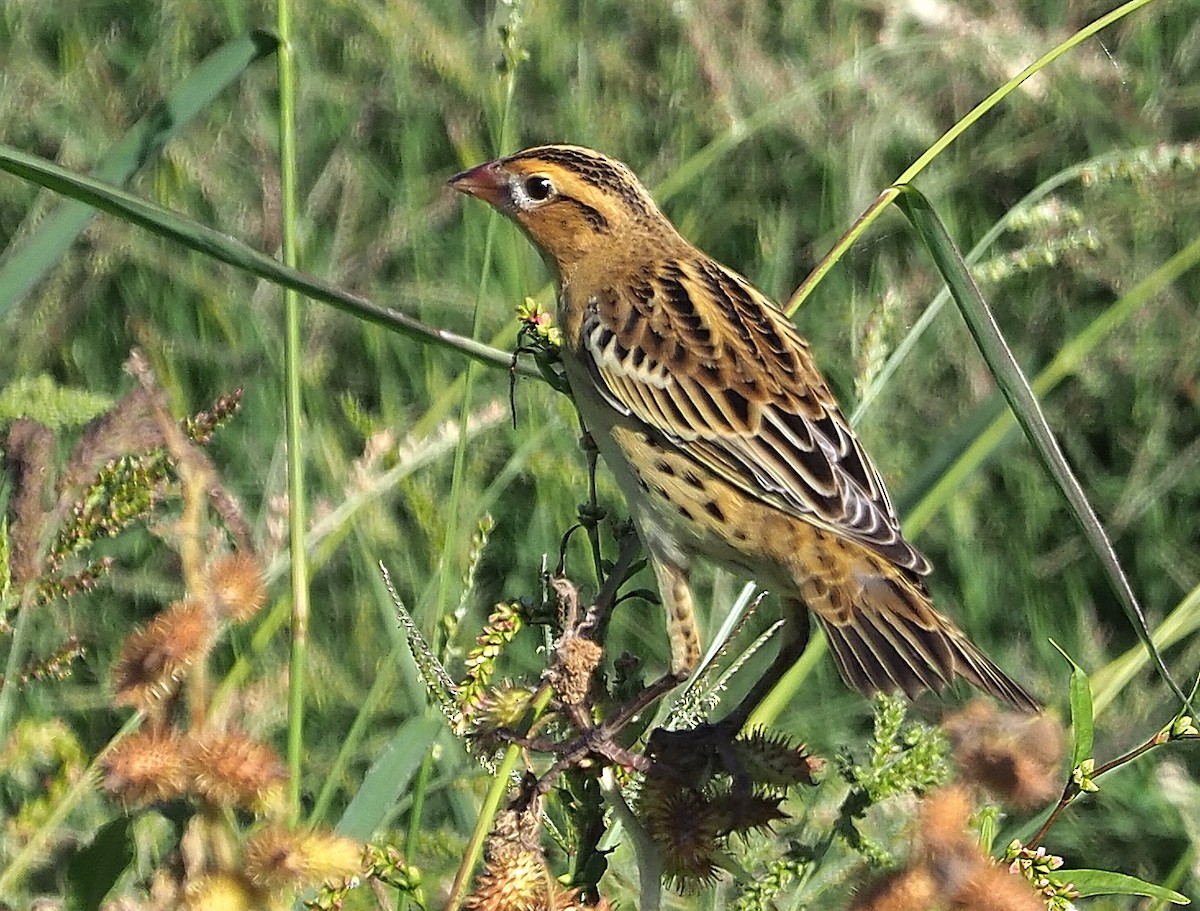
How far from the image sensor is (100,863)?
1.55m

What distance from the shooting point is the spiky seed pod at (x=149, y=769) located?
132 cm

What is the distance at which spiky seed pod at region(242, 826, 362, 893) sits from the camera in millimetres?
1286

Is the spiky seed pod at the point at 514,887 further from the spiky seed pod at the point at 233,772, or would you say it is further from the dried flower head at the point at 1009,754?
the dried flower head at the point at 1009,754

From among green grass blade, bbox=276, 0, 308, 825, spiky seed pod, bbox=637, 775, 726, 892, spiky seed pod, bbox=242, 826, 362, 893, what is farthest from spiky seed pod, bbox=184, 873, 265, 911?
spiky seed pod, bbox=637, 775, 726, 892

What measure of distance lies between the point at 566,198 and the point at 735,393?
0.51m

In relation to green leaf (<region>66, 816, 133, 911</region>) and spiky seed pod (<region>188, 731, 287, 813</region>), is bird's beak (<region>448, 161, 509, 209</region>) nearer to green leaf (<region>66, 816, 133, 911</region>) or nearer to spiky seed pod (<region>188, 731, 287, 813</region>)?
green leaf (<region>66, 816, 133, 911</region>)

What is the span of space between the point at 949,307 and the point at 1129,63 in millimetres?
1150

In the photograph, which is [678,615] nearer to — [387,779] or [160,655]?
[387,779]

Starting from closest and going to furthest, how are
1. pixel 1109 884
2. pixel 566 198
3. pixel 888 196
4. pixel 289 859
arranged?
pixel 289 859
pixel 1109 884
pixel 888 196
pixel 566 198

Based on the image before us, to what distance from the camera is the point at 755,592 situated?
308cm

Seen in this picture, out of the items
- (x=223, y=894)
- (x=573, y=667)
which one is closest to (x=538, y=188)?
(x=573, y=667)

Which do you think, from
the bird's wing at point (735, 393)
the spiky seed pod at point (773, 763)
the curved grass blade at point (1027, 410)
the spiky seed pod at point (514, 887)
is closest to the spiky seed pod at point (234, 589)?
the spiky seed pod at point (514, 887)

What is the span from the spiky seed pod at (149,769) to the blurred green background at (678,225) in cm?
218

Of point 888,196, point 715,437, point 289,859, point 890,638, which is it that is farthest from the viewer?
point 715,437
